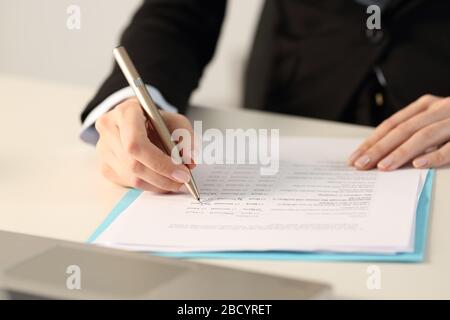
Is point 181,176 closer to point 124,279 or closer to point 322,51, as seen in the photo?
point 124,279

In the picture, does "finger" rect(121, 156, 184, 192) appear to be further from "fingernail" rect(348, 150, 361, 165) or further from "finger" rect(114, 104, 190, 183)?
"fingernail" rect(348, 150, 361, 165)

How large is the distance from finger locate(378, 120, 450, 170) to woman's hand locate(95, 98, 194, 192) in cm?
25

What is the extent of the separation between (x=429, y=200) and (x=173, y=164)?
0.29 metres

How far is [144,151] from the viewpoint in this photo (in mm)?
817

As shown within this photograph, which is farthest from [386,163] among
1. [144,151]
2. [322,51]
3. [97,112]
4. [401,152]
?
[322,51]

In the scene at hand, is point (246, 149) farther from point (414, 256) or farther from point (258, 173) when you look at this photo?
point (414, 256)

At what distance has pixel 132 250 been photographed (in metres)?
0.70

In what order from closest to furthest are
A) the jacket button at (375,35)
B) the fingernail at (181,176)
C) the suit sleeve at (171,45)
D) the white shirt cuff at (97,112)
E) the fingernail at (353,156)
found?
the fingernail at (181,176)
the fingernail at (353,156)
the white shirt cuff at (97,112)
the suit sleeve at (171,45)
the jacket button at (375,35)

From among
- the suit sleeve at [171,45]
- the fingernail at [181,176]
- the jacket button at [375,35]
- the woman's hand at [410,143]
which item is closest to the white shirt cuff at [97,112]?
the suit sleeve at [171,45]

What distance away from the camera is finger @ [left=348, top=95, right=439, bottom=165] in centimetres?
92

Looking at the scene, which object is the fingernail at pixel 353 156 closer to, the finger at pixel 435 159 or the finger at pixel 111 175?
the finger at pixel 435 159

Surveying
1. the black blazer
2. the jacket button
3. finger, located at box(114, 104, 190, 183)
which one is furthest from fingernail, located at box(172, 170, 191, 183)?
the jacket button

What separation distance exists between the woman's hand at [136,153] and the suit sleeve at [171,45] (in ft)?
0.52

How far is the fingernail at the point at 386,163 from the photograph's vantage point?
0.88m
